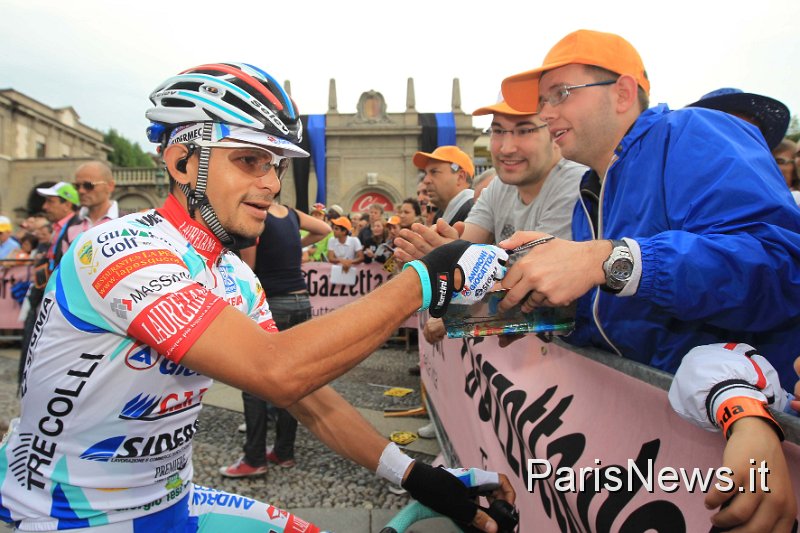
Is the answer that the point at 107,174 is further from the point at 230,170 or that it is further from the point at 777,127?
the point at 777,127

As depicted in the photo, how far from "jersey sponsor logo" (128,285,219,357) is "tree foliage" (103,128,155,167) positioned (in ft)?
226

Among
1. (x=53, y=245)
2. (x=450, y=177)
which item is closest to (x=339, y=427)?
(x=450, y=177)

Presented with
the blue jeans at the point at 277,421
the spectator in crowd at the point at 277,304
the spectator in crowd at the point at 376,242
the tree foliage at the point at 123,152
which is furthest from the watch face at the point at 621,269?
the tree foliage at the point at 123,152

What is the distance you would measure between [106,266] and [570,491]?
5.12ft

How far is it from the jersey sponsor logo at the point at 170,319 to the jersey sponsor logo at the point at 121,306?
0.04 metres

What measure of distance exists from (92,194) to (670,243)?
17.1 feet

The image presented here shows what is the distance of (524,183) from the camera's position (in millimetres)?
3568

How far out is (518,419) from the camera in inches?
86.2

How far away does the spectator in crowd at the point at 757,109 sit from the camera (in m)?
2.64

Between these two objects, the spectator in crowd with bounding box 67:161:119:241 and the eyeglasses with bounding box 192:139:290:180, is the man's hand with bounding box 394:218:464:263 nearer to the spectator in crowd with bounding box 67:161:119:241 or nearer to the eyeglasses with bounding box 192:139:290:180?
the eyeglasses with bounding box 192:139:290:180

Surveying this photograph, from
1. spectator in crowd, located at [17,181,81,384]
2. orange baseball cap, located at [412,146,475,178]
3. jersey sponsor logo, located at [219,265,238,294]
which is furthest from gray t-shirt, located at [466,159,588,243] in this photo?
spectator in crowd, located at [17,181,81,384]

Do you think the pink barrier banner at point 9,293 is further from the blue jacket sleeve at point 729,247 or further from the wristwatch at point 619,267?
the blue jacket sleeve at point 729,247

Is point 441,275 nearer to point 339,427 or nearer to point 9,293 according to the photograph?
point 339,427

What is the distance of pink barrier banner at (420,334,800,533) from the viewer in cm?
133
